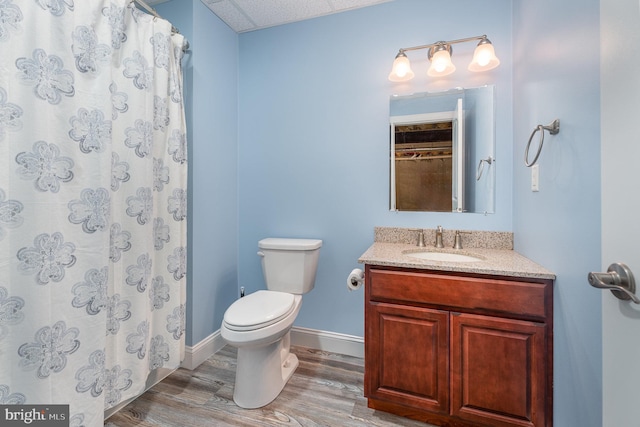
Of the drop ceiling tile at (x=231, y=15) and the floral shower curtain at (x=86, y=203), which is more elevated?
the drop ceiling tile at (x=231, y=15)

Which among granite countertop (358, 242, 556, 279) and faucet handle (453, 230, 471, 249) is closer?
granite countertop (358, 242, 556, 279)

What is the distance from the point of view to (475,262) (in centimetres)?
135

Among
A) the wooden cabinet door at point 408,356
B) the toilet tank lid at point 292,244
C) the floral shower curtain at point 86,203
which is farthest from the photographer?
the toilet tank lid at point 292,244

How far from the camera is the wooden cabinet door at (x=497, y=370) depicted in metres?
1.16

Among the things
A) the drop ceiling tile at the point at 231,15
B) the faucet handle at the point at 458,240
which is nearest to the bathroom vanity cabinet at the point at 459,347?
the faucet handle at the point at 458,240

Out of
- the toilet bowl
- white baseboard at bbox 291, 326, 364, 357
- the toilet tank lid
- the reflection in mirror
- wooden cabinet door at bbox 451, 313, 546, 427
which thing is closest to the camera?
wooden cabinet door at bbox 451, 313, 546, 427

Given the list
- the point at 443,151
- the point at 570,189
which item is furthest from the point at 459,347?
the point at 443,151

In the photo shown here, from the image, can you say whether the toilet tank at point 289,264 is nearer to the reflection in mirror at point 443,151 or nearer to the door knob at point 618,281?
the reflection in mirror at point 443,151

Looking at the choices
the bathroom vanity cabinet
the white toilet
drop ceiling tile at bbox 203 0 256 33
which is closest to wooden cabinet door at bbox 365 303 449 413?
the bathroom vanity cabinet

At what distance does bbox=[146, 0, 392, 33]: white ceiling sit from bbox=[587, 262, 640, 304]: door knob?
1984mm

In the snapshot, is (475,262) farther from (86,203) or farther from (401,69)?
(86,203)

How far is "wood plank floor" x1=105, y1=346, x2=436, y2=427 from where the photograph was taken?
1399 mm

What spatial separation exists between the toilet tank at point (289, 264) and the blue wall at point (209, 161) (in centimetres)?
43

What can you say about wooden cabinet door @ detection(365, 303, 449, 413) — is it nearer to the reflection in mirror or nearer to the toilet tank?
the toilet tank
